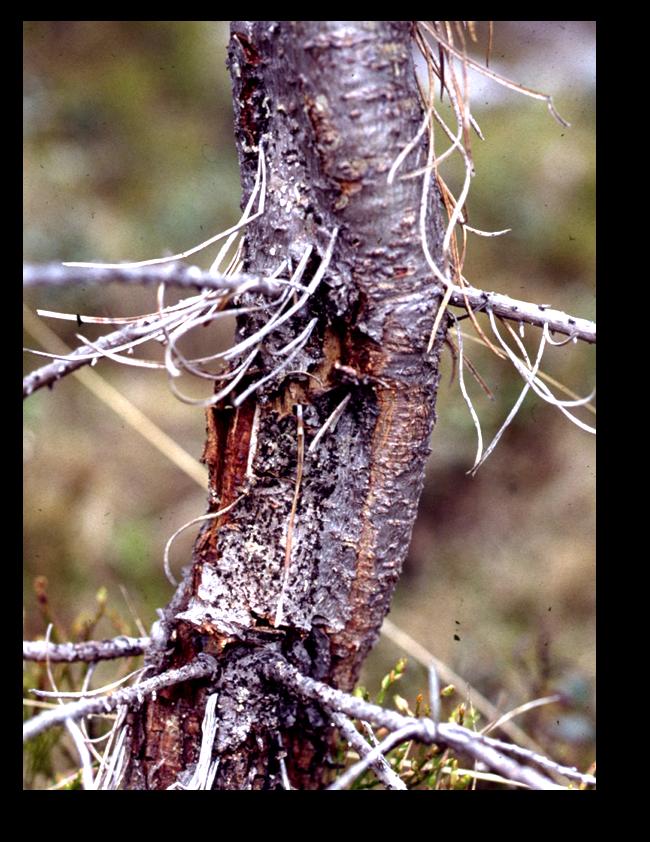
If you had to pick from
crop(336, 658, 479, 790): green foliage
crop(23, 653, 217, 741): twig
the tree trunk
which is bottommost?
crop(336, 658, 479, 790): green foliage

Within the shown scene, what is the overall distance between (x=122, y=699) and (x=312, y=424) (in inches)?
16.0

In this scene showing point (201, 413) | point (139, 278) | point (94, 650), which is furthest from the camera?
point (201, 413)

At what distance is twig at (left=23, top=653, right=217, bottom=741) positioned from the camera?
2.47ft

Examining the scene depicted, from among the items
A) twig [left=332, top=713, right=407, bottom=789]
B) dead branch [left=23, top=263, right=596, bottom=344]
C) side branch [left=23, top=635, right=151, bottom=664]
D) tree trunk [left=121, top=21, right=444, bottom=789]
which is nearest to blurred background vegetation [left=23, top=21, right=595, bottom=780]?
side branch [left=23, top=635, right=151, bottom=664]

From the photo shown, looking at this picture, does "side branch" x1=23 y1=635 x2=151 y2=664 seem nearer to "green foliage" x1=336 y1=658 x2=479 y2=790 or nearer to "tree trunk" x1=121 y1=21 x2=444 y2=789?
"tree trunk" x1=121 y1=21 x2=444 y2=789

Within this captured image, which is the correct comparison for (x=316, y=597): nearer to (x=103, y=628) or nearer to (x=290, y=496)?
(x=290, y=496)

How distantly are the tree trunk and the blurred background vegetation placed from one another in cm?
61

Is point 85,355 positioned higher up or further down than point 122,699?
higher up

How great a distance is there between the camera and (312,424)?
0.94 meters

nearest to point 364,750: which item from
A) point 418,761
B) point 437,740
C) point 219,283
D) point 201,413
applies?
point 437,740

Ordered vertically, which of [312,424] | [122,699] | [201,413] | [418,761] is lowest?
[418,761]

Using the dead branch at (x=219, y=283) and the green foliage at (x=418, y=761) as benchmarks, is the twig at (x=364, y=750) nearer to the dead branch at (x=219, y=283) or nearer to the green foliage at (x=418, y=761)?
the green foliage at (x=418, y=761)

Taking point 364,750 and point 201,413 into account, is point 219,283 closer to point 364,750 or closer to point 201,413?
point 364,750
